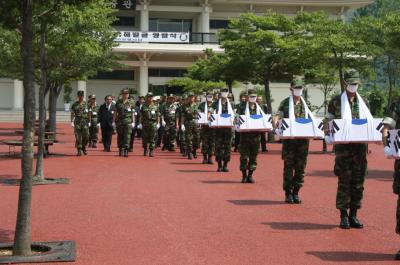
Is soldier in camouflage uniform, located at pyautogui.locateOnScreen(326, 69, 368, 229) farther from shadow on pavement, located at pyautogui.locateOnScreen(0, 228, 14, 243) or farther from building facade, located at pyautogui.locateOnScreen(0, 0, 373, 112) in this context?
building facade, located at pyautogui.locateOnScreen(0, 0, 373, 112)

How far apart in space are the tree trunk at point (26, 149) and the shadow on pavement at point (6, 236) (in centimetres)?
96

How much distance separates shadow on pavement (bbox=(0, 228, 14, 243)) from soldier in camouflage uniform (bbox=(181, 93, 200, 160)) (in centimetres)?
1122

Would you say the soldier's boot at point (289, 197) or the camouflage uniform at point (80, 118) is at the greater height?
the camouflage uniform at point (80, 118)

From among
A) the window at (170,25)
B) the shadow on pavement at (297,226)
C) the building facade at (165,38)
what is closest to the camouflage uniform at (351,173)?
the shadow on pavement at (297,226)

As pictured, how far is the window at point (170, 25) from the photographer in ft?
159

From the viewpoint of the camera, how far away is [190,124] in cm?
1953

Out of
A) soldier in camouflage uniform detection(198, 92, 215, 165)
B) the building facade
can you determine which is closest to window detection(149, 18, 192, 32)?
the building facade

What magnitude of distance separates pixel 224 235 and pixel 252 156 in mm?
5017

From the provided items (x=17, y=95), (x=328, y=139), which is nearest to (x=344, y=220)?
(x=328, y=139)

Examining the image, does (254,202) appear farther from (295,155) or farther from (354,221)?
(354,221)

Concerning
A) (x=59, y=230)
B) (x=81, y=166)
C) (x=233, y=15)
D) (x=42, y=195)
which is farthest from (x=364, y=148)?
(x=233, y=15)

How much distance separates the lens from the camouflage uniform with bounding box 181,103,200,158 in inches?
762

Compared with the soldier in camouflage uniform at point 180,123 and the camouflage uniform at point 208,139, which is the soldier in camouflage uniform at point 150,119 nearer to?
the soldier in camouflage uniform at point 180,123

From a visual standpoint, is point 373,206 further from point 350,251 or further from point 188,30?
point 188,30
